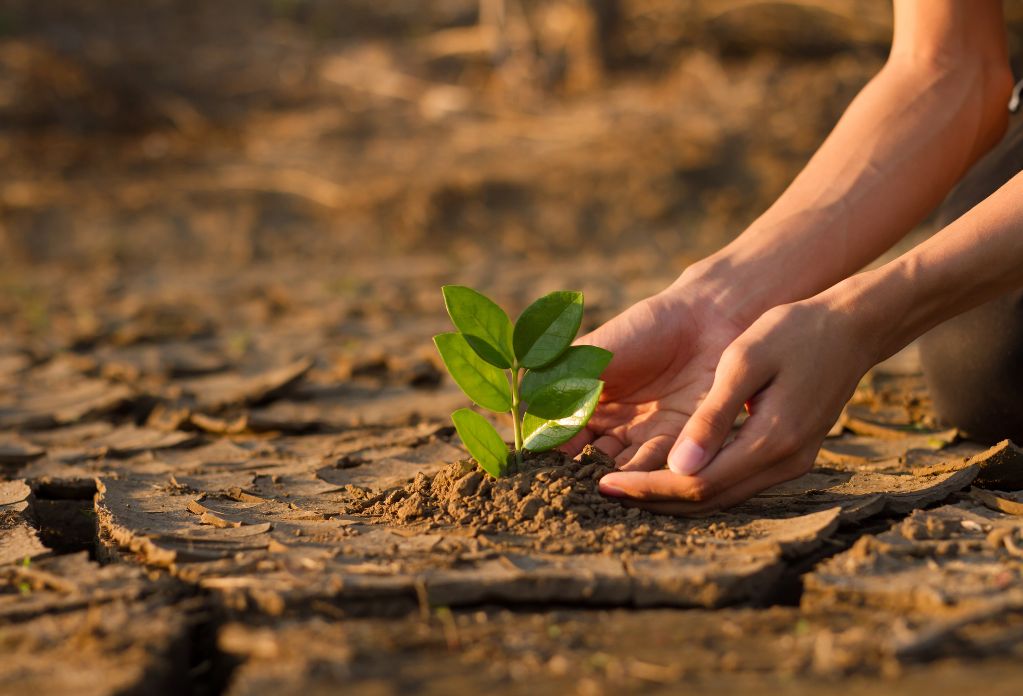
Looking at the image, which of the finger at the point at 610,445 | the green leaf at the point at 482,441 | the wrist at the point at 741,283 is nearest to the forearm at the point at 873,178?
the wrist at the point at 741,283

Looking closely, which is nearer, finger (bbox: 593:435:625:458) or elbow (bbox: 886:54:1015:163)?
finger (bbox: 593:435:625:458)

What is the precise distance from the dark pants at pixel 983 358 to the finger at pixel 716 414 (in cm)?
83

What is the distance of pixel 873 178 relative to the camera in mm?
2148

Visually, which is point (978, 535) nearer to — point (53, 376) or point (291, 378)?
point (291, 378)

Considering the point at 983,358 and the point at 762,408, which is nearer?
the point at 762,408

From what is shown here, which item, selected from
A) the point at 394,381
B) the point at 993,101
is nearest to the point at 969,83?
the point at 993,101

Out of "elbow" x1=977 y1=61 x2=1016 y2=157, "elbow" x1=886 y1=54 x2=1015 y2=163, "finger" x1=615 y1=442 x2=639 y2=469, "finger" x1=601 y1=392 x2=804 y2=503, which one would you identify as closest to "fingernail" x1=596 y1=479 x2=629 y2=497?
"finger" x1=601 y1=392 x2=804 y2=503

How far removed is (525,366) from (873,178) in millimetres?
935

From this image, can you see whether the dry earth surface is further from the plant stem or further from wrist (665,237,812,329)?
wrist (665,237,812,329)

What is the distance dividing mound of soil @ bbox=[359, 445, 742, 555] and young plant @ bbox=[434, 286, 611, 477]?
5 cm

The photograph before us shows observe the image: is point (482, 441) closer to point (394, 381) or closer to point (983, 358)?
point (983, 358)

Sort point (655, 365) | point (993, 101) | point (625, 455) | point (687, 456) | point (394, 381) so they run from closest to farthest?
point (687, 456), point (625, 455), point (655, 365), point (993, 101), point (394, 381)

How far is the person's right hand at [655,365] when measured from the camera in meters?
1.87

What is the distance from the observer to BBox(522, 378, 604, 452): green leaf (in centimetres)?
160
